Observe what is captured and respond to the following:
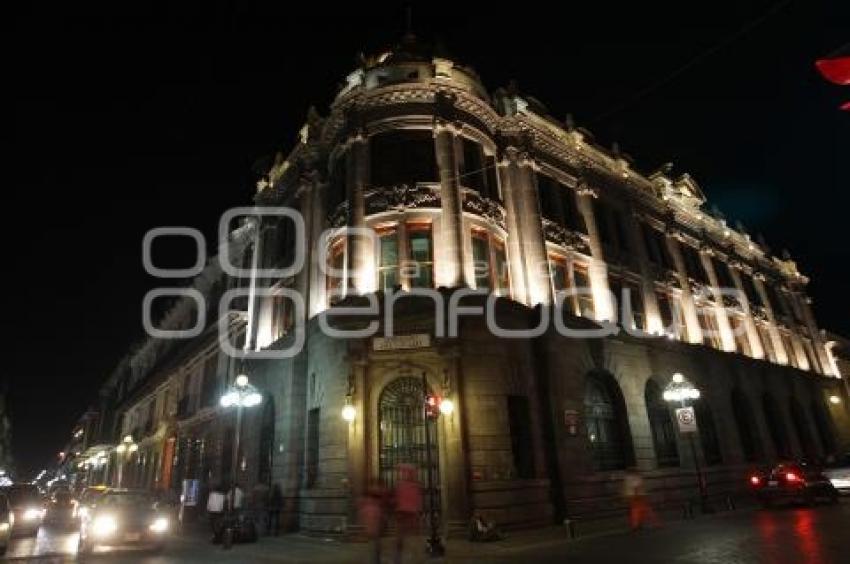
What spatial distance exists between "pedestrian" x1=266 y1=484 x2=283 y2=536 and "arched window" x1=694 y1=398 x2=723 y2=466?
17961mm

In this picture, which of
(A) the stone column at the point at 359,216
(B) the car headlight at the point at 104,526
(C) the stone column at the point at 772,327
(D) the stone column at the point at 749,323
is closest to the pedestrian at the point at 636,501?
(A) the stone column at the point at 359,216

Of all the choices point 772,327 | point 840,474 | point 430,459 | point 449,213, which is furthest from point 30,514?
point 772,327

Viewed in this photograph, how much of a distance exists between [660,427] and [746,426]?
26.1 ft

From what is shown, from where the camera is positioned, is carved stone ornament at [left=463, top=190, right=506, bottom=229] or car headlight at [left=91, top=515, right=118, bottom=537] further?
carved stone ornament at [left=463, top=190, right=506, bottom=229]

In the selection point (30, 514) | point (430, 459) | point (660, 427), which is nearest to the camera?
point (430, 459)

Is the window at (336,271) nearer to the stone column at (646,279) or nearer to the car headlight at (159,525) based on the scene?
the car headlight at (159,525)

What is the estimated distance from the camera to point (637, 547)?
36.9 feet

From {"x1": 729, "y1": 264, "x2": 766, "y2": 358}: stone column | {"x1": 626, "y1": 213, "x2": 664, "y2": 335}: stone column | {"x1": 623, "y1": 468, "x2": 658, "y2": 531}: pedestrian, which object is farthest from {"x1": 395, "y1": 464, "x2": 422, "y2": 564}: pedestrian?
{"x1": 729, "y1": 264, "x2": 766, "y2": 358}: stone column

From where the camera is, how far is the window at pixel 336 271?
18734 mm

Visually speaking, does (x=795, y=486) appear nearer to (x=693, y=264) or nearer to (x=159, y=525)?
(x=693, y=264)

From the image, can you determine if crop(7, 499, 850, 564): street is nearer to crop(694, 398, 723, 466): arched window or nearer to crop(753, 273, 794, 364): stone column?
crop(694, 398, 723, 466): arched window

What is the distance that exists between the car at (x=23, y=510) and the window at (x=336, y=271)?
575 inches

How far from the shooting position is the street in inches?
374

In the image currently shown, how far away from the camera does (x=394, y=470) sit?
15273 millimetres
